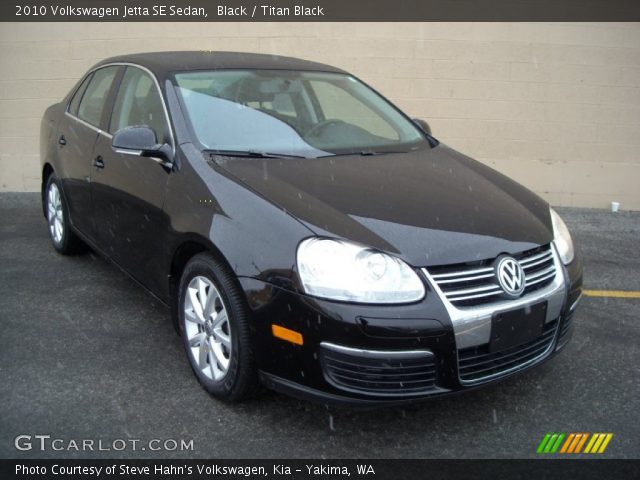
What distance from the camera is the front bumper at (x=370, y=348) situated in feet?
8.61

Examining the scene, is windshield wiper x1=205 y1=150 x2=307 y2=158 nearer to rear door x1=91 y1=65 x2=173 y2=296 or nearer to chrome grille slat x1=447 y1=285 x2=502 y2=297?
rear door x1=91 y1=65 x2=173 y2=296

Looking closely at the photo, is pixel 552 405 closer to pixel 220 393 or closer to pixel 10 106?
pixel 220 393

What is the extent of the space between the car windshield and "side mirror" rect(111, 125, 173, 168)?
0.19 metres

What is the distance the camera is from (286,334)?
2719 millimetres

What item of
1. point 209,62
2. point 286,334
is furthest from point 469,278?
point 209,62

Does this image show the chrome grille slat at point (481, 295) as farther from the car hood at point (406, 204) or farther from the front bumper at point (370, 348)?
the car hood at point (406, 204)

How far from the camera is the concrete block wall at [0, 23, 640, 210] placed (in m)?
7.52

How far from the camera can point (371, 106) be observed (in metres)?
4.46

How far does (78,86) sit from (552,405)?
3.93m

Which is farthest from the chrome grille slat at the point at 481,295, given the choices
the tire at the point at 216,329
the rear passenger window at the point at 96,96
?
the rear passenger window at the point at 96,96

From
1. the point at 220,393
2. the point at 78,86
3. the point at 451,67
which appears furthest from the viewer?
the point at 451,67

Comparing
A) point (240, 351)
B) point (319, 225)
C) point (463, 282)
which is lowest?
point (240, 351)

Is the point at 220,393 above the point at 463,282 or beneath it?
beneath
